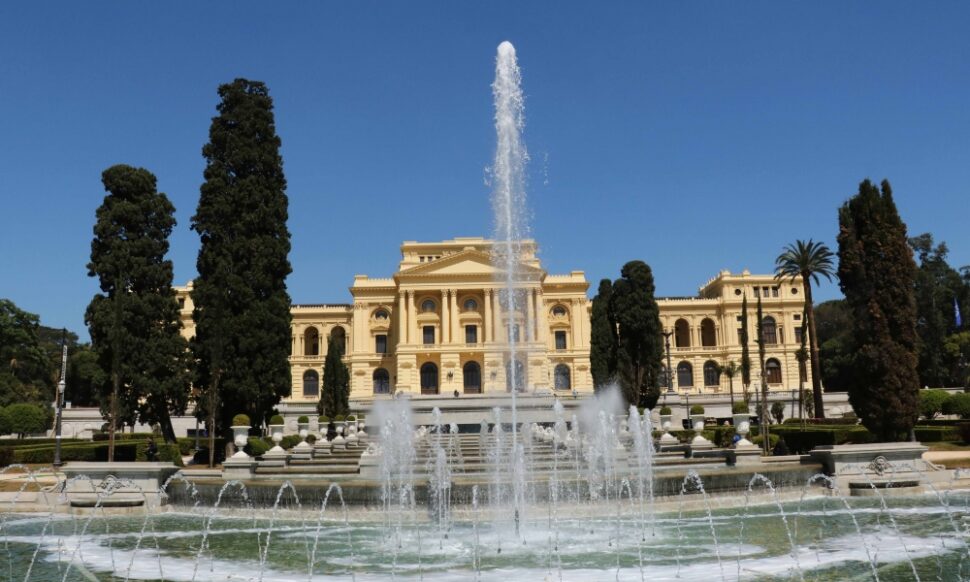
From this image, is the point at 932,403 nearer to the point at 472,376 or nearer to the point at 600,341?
the point at 600,341

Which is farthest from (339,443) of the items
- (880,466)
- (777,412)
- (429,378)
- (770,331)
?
(770,331)

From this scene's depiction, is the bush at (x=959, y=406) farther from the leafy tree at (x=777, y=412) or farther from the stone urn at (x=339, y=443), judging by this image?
the stone urn at (x=339, y=443)

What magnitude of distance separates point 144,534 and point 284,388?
671 inches

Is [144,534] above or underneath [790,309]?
underneath

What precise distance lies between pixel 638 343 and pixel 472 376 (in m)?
23.1

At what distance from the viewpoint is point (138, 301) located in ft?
95.8

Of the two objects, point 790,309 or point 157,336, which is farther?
point 790,309

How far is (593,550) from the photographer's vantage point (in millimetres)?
11328

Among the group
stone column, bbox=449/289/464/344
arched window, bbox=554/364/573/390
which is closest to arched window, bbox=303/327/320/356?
stone column, bbox=449/289/464/344

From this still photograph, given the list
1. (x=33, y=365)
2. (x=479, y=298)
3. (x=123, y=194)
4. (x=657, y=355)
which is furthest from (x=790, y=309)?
(x=33, y=365)

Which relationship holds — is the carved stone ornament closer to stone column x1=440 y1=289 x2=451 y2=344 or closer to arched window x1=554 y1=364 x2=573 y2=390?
stone column x1=440 y1=289 x2=451 y2=344

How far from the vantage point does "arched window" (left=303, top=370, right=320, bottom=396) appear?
225 ft

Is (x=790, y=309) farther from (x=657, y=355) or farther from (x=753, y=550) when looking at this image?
(x=753, y=550)

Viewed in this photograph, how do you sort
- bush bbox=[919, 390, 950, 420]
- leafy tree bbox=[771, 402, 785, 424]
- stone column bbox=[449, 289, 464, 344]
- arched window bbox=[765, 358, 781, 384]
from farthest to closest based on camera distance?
A: arched window bbox=[765, 358, 781, 384]
stone column bbox=[449, 289, 464, 344]
leafy tree bbox=[771, 402, 785, 424]
bush bbox=[919, 390, 950, 420]
